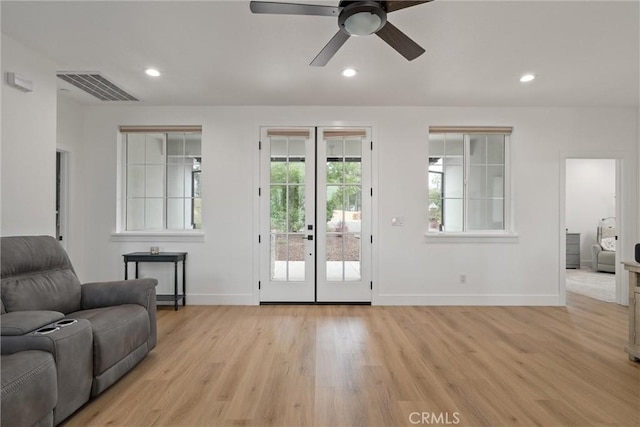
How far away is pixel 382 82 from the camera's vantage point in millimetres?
3535

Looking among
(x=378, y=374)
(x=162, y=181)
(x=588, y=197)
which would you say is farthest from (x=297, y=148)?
(x=588, y=197)

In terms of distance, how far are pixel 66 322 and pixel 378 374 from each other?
6.73 feet

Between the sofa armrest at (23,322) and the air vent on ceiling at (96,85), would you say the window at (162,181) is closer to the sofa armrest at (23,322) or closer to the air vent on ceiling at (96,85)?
the air vent on ceiling at (96,85)

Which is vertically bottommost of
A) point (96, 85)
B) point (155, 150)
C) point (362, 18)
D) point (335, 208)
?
point (335, 208)

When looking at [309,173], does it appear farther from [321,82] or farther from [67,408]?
[67,408]

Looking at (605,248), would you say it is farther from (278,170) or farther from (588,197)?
(278,170)

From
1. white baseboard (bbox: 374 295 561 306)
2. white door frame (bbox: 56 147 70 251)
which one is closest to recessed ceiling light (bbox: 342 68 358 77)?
white baseboard (bbox: 374 295 561 306)

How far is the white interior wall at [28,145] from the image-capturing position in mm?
2615

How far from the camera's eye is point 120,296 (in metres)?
2.64

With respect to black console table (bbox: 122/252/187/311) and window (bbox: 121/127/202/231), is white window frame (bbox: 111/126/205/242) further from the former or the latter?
black console table (bbox: 122/252/187/311)

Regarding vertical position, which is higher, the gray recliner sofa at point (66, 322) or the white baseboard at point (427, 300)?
the gray recliner sofa at point (66, 322)

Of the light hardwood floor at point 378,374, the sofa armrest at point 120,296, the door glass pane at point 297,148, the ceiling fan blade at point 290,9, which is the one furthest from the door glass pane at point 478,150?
the sofa armrest at point 120,296

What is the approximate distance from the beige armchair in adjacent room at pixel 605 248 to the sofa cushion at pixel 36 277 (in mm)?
8501

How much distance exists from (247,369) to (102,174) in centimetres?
338
